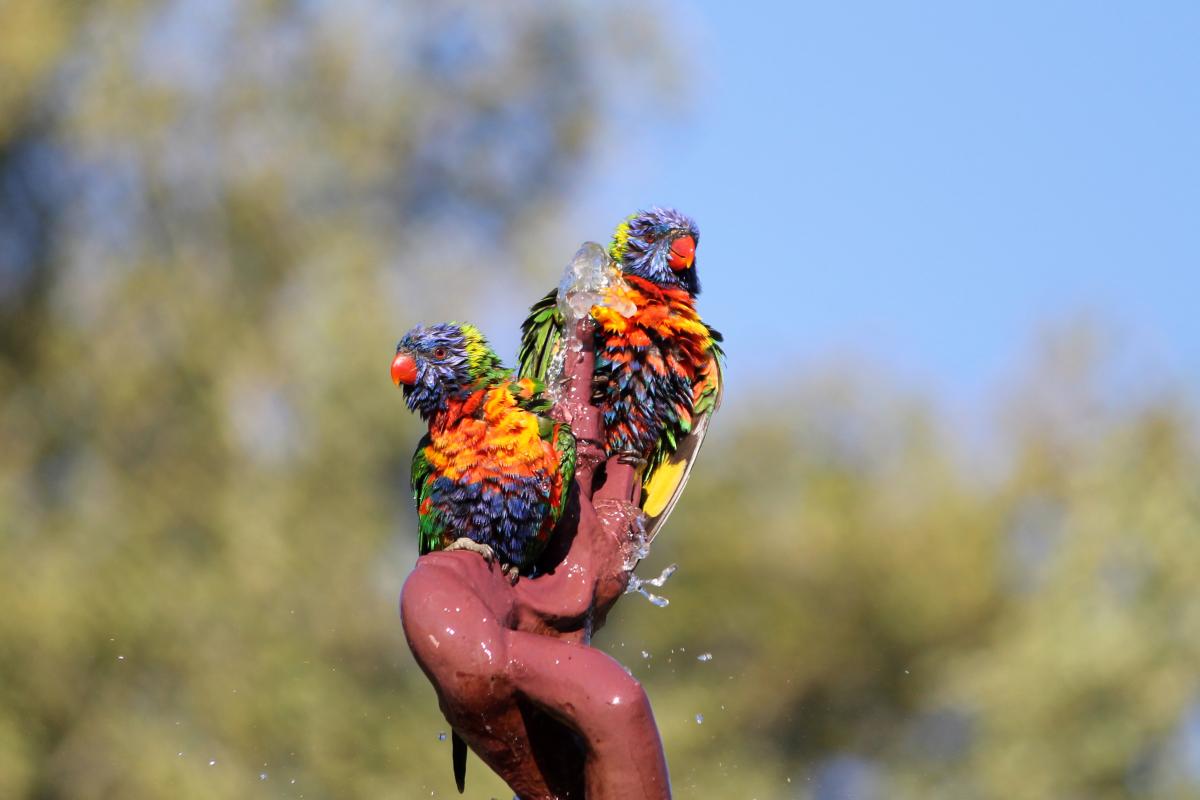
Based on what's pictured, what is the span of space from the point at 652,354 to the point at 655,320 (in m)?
→ 0.08

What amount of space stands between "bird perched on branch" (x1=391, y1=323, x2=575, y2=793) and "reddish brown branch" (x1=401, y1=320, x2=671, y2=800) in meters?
0.08

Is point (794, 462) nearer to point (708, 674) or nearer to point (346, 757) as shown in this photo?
point (708, 674)

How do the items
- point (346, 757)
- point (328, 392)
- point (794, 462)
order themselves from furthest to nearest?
point (794, 462) < point (328, 392) < point (346, 757)

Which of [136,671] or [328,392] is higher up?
[328,392]

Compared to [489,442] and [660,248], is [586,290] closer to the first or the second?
[660,248]

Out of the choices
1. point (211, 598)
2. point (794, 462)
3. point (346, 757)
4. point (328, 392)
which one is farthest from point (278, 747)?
point (794, 462)

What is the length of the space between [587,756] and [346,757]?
5304 millimetres

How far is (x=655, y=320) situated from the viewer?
3.43 metres

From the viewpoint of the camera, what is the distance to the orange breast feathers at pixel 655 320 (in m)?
3.40

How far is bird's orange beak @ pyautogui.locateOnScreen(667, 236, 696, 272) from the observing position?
3479mm

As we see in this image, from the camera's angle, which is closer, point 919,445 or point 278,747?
point 278,747

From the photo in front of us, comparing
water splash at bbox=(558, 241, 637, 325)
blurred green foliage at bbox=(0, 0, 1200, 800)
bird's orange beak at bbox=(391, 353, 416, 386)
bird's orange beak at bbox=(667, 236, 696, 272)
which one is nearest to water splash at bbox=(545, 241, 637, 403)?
water splash at bbox=(558, 241, 637, 325)

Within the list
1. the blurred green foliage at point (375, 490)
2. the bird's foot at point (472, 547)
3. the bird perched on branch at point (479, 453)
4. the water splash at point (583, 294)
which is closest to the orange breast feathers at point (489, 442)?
the bird perched on branch at point (479, 453)

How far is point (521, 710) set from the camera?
9.52ft
